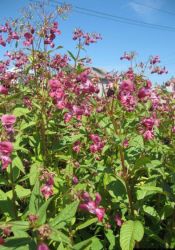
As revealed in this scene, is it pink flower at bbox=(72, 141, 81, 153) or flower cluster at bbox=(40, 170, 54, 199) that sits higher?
pink flower at bbox=(72, 141, 81, 153)

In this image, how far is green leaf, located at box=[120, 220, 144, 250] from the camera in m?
2.54

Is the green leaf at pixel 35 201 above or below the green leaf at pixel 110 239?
above

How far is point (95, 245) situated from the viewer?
2.75m

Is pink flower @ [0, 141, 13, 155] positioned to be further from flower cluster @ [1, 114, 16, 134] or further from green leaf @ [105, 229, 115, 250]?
green leaf @ [105, 229, 115, 250]

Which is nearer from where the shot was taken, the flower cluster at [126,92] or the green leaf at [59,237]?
the green leaf at [59,237]

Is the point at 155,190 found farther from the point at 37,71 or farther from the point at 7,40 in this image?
the point at 7,40

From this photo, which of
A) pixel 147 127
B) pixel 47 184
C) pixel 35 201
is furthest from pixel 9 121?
pixel 147 127

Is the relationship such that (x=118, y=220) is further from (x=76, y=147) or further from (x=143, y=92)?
(x=143, y=92)

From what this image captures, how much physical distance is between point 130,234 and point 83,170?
2.78ft

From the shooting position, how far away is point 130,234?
2598mm

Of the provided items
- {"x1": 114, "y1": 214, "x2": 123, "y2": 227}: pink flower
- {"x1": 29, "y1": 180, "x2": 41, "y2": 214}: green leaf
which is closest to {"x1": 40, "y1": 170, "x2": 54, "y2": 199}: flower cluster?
{"x1": 29, "y1": 180, "x2": 41, "y2": 214}: green leaf

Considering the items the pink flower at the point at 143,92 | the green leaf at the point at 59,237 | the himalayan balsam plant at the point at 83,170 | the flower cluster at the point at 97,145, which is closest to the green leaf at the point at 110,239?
the himalayan balsam plant at the point at 83,170

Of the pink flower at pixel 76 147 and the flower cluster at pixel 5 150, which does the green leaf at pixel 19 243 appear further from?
the pink flower at pixel 76 147

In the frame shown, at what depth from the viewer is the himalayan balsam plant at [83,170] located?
7.87ft
